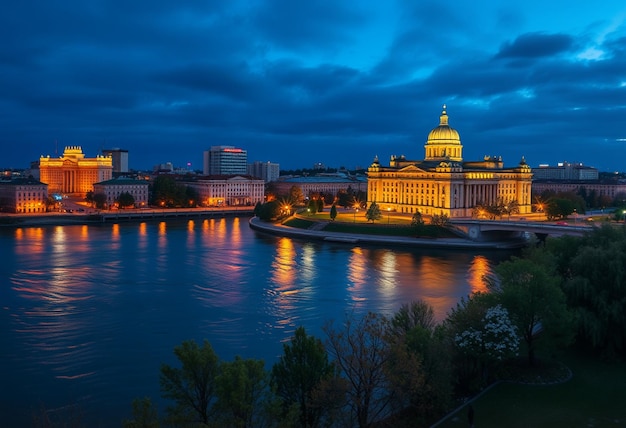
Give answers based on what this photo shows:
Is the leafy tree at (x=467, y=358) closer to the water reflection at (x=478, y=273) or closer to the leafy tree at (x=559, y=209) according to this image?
the water reflection at (x=478, y=273)

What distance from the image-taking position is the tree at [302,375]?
1108 centimetres

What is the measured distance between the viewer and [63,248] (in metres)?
38.8

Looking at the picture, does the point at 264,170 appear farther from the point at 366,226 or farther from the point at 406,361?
the point at 406,361

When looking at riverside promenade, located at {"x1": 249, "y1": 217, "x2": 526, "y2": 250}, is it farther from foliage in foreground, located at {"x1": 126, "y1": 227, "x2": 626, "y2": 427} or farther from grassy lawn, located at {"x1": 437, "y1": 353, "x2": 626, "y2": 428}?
grassy lawn, located at {"x1": 437, "y1": 353, "x2": 626, "y2": 428}

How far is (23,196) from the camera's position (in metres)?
65.4

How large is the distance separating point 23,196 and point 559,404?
2509 inches

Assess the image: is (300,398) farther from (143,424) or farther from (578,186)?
(578,186)

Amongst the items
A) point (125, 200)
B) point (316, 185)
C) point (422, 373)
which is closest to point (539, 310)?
point (422, 373)

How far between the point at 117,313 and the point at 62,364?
571cm

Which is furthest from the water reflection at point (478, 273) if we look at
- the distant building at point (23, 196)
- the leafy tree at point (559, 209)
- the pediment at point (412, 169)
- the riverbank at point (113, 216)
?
the distant building at point (23, 196)

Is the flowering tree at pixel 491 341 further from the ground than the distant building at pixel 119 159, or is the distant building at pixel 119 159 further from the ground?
the distant building at pixel 119 159

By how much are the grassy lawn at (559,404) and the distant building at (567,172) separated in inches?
4743

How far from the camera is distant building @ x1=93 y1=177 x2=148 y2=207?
7488 centimetres

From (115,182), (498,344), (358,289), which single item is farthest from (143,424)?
(115,182)
